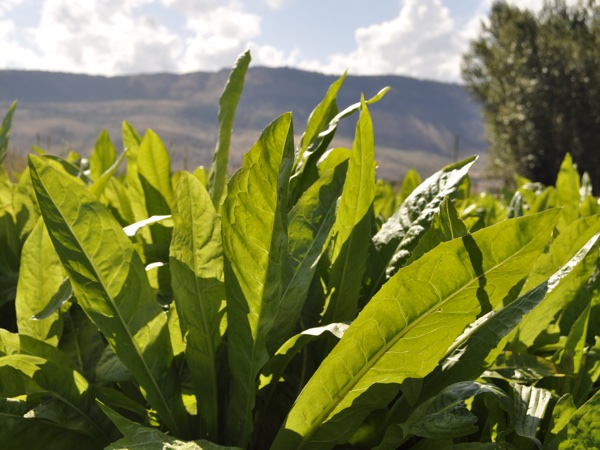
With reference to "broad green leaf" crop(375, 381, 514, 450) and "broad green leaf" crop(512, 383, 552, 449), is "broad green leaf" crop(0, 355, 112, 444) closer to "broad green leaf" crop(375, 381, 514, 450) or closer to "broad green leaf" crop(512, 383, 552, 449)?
"broad green leaf" crop(375, 381, 514, 450)

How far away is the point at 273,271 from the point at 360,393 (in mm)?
167

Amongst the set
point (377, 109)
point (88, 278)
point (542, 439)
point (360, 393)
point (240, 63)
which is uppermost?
point (377, 109)

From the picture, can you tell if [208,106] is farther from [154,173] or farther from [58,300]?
[58,300]

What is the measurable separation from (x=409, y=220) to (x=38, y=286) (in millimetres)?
568

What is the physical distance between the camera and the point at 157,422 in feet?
2.70

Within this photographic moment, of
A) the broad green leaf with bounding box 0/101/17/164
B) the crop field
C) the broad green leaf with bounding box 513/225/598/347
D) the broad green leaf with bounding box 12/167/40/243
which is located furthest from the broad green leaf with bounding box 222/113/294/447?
the broad green leaf with bounding box 0/101/17/164

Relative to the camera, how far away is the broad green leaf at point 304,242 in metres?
0.78

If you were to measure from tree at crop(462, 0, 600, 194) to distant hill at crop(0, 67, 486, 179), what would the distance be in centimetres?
11479

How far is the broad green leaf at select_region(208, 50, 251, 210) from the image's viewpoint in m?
1.02

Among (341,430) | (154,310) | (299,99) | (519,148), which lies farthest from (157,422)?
(299,99)

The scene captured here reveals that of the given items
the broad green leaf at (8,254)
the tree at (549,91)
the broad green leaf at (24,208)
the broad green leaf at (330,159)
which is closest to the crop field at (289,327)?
the broad green leaf at (330,159)

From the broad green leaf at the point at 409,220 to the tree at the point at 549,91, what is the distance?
93.0 feet

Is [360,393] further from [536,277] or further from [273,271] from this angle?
[536,277]

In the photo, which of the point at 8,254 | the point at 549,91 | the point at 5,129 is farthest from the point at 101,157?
the point at 549,91
